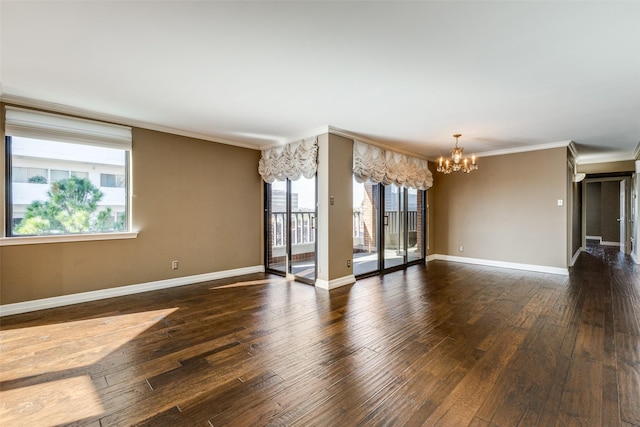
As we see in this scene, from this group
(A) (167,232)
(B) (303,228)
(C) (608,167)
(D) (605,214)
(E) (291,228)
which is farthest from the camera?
(D) (605,214)

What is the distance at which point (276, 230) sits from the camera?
227 inches

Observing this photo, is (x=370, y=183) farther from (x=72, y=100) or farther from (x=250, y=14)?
(x=72, y=100)

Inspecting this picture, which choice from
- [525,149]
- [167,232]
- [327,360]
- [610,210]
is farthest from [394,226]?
[610,210]

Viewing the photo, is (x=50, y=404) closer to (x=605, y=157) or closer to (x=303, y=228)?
(x=303, y=228)

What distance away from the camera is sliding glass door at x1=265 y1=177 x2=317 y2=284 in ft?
16.7

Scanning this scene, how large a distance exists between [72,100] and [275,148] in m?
2.91

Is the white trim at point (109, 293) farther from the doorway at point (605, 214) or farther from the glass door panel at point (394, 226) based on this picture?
the doorway at point (605, 214)

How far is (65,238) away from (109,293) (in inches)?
36.5

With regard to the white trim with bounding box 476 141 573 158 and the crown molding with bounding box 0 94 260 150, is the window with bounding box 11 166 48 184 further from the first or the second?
the white trim with bounding box 476 141 573 158

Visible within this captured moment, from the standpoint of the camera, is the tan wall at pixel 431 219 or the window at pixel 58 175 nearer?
the window at pixel 58 175

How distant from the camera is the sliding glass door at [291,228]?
5.09 m

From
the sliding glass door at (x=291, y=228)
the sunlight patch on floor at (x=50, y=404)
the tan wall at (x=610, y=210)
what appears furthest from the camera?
the tan wall at (x=610, y=210)

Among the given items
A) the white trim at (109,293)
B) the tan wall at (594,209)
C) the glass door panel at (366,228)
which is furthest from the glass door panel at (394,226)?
the tan wall at (594,209)

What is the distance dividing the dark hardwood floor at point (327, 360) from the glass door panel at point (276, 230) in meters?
1.61
